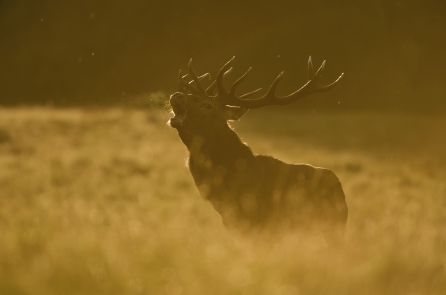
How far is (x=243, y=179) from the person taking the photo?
7.10 m

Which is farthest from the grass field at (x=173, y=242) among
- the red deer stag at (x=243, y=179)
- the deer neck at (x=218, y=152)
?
the deer neck at (x=218, y=152)

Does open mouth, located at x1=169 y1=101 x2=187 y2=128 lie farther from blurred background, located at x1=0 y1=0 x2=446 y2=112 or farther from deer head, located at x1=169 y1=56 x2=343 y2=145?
blurred background, located at x1=0 y1=0 x2=446 y2=112

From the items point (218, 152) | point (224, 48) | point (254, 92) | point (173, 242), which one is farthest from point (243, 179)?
point (224, 48)

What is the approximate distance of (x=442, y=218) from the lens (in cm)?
795

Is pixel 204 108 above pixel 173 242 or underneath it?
above

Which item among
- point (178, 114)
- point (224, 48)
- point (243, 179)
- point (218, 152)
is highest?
point (224, 48)

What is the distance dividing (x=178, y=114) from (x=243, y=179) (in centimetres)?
107

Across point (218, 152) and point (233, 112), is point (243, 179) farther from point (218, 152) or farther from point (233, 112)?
point (233, 112)

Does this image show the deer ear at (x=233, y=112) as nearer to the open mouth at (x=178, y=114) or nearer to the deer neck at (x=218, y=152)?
the deer neck at (x=218, y=152)

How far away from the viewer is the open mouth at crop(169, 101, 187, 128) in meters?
7.25

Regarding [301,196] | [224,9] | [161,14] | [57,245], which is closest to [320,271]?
[57,245]

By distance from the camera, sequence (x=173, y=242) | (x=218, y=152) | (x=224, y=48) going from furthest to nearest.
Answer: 1. (x=224, y=48)
2. (x=218, y=152)
3. (x=173, y=242)

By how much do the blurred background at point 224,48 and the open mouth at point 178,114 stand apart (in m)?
28.5

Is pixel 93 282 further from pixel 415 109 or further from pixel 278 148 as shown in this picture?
pixel 415 109
